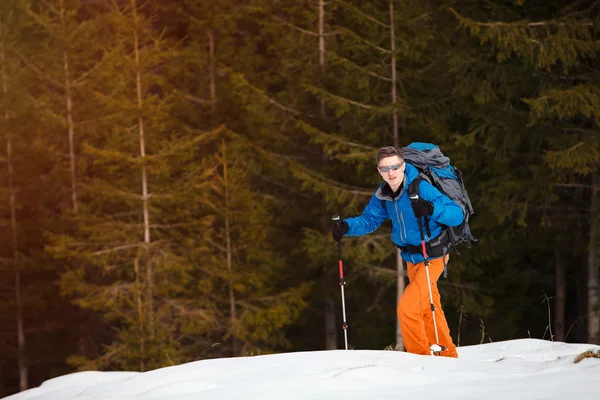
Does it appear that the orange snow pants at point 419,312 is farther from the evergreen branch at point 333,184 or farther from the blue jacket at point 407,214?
the evergreen branch at point 333,184

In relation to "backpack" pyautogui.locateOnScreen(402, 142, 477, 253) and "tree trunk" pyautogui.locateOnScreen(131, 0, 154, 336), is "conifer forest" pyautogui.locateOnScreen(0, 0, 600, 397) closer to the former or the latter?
"tree trunk" pyautogui.locateOnScreen(131, 0, 154, 336)

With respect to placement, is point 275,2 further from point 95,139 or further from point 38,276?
point 38,276

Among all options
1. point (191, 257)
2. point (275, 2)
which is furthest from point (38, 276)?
Answer: point (275, 2)

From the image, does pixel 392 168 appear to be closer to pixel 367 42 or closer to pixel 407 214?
pixel 407 214

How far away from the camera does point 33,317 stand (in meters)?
31.5

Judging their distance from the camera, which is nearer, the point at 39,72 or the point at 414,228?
the point at 414,228

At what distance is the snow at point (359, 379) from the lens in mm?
4898

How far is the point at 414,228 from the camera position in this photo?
22.1 ft

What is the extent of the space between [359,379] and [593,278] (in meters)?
12.9

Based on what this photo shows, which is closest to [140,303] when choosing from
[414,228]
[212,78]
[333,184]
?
[333,184]

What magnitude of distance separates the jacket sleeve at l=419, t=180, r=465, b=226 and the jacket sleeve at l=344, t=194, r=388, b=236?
587 mm

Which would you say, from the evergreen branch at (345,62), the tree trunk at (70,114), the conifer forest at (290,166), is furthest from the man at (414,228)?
the tree trunk at (70,114)

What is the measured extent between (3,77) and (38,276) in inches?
329

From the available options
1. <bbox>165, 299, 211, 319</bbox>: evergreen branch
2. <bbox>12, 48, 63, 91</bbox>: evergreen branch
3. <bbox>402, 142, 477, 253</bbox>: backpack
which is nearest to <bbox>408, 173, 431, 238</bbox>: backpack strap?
<bbox>402, 142, 477, 253</bbox>: backpack
